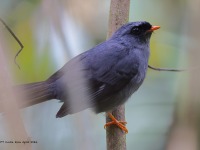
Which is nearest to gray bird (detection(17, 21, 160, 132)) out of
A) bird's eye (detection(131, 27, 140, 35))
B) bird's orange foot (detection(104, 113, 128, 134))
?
bird's eye (detection(131, 27, 140, 35))

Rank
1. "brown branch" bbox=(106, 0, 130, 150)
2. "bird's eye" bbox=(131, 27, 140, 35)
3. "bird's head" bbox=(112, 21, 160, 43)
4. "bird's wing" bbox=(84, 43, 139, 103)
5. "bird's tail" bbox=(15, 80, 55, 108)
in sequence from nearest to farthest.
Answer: "bird's tail" bbox=(15, 80, 55, 108) → "brown branch" bbox=(106, 0, 130, 150) → "bird's wing" bbox=(84, 43, 139, 103) → "bird's head" bbox=(112, 21, 160, 43) → "bird's eye" bbox=(131, 27, 140, 35)

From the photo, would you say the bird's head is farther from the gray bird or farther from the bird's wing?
the bird's wing

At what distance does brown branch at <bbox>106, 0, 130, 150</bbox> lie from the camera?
3.17 meters

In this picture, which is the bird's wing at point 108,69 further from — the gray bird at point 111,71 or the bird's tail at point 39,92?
the bird's tail at point 39,92

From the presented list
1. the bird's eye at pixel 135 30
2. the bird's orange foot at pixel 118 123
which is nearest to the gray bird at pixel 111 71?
the bird's eye at pixel 135 30

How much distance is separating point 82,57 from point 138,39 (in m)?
0.68

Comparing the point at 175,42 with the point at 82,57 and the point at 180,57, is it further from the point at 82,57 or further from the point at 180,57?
Answer: the point at 82,57

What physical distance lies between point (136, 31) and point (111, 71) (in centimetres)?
57

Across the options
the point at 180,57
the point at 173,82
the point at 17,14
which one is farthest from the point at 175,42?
the point at 17,14

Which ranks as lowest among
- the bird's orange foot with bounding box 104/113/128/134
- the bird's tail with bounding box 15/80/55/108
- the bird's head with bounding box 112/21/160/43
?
the bird's orange foot with bounding box 104/113/128/134

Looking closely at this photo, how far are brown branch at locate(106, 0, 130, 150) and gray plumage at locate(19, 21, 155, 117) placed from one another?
0.09m

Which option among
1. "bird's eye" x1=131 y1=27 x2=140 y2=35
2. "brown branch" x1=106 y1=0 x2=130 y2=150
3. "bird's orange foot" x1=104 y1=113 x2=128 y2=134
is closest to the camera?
"brown branch" x1=106 y1=0 x2=130 y2=150

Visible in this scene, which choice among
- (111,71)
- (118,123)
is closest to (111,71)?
(111,71)

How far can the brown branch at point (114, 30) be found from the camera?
3166mm
